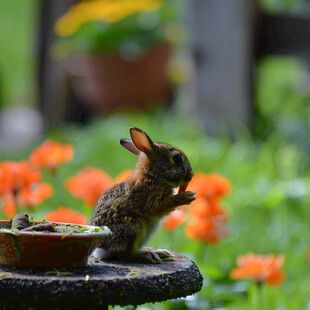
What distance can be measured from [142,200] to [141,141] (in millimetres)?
154

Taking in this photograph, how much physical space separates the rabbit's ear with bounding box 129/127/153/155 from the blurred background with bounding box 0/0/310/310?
454 mm

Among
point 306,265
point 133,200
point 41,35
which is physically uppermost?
point 41,35

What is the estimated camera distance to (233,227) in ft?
13.6

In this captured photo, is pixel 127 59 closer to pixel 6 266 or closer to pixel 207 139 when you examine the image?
pixel 207 139

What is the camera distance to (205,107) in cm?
600

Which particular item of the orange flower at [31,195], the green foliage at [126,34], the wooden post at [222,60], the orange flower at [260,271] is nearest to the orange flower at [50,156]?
the orange flower at [31,195]

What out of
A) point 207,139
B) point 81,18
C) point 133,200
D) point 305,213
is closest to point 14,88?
point 81,18

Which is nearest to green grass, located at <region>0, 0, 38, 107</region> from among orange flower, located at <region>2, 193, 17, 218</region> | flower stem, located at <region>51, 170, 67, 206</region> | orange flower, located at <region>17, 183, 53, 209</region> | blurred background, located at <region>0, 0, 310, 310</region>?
blurred background, located at <region>0, 0, 310, 310</region>

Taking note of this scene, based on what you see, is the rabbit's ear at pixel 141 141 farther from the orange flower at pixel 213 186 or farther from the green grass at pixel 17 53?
the green grass at pixel 17 53

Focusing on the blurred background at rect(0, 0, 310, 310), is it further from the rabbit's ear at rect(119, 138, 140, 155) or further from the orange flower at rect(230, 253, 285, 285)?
the rabbit's ear at rect(119, 138, 140, 155)

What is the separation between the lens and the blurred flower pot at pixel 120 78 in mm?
8125

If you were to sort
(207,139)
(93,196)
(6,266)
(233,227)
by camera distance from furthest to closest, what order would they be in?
(207,139) → (233,227) → (93,196) → (6,266)

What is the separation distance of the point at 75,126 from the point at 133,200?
662 centimetres

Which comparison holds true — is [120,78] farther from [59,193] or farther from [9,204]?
[9,204]
